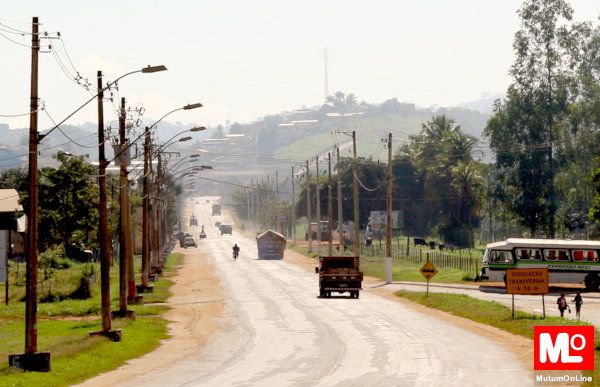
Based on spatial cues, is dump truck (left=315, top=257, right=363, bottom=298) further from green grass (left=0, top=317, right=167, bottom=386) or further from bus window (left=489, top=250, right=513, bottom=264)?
green grass (left=0, top=317, right=167, bottom=386)

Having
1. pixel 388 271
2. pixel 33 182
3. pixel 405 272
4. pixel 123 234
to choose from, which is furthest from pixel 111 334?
pixel 405 272

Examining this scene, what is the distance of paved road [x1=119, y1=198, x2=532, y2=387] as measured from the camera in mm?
35812

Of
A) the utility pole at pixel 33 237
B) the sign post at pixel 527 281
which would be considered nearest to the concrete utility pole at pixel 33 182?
the utility pole at pixel 33 237

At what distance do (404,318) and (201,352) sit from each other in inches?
689

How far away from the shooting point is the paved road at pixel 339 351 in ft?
117

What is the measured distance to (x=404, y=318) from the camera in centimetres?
6078

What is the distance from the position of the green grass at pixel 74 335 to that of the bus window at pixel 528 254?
2429cm

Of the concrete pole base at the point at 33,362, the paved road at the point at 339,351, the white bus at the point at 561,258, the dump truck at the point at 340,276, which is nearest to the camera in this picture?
the paved road at the point at 339,351

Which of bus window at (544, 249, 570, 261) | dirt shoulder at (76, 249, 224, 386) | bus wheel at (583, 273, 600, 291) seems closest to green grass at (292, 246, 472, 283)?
bus window at (544, 249, 570, 261)

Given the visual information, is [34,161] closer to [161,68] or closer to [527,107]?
[161,68]

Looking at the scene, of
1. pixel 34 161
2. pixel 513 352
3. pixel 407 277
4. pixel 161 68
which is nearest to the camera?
pixel 34 161

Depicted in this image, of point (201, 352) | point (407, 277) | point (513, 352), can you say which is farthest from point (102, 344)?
point (407, 277)

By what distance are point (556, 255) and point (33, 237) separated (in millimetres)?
53201

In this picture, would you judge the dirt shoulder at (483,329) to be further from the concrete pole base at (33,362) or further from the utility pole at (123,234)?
the utility pole at (123,234)
